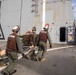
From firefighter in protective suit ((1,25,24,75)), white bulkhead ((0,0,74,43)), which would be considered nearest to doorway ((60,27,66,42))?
white bulkhead ((0,0,74,43))

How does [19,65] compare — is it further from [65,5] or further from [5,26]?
[5,26]

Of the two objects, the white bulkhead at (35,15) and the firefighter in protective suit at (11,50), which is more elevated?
the white bulkhead at (35,15)

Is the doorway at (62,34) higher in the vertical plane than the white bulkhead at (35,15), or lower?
lower

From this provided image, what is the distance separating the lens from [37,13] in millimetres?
28531

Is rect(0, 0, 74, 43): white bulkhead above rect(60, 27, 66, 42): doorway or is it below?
above

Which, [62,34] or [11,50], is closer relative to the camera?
[11,50]

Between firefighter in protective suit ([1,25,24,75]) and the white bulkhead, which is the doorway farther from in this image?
firefighter in protective suit ([1,25,24,75])

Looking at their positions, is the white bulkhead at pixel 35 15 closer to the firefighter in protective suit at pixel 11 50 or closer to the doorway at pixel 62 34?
the doorway at pixel 62 34

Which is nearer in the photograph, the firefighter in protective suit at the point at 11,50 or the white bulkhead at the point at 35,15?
the firefighter in protective suit at the point at 11,50

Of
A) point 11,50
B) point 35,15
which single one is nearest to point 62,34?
point 35,15

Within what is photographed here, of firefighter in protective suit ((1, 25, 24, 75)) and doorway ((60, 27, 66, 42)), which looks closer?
firefighter in protective suit ((1, 25, 24, 75))

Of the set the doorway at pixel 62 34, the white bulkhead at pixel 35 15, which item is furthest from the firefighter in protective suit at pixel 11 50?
the doorway at pixel 62 34

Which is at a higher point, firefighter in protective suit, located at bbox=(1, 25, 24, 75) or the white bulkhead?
the white bulkhead

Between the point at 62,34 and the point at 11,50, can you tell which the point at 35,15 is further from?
the point at 11,50
